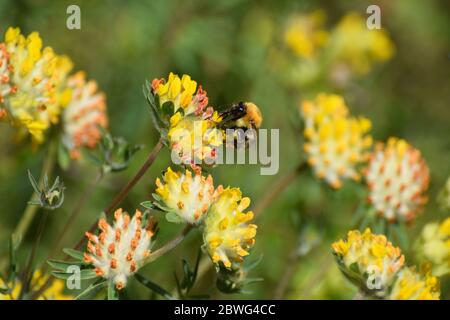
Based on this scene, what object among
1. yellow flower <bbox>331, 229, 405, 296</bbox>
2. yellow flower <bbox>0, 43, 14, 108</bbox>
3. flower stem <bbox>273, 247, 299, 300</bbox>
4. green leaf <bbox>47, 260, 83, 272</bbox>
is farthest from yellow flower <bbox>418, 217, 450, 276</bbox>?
yellow flower <bbox>0, 43, 14, 108</bbox>

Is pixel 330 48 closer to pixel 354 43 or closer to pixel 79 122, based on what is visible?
pixel 354 43

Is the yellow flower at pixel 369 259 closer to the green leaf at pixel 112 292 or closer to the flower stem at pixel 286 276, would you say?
the green leaf at pixel 112 292

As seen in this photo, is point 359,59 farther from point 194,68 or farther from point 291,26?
point 194,68

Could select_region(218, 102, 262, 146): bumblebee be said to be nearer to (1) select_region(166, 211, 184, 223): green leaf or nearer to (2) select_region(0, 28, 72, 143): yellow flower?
(1) select_region(166, 211, 184, 223): green leaf

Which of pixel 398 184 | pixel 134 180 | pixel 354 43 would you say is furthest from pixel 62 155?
pixel 354 43

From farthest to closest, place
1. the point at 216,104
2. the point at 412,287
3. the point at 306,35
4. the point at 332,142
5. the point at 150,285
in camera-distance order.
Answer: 1. the point at 306,35
2. the point at 216,104
3. the point at 332,142
4. the point at 412,287
5. the point at 150,285

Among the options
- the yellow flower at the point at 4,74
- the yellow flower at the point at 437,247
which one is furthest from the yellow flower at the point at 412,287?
the yellow flower at the point at 4,74
